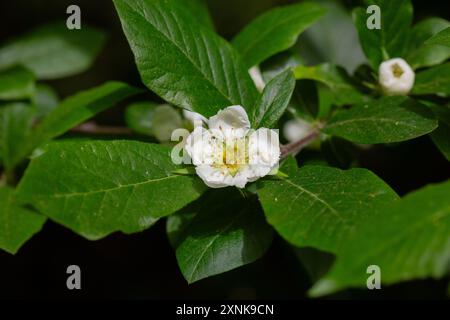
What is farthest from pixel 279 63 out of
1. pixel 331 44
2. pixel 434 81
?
pixel 331 44

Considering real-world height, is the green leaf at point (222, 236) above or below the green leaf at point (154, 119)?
below

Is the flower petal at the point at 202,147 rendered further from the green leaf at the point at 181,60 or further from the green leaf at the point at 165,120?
the green leaf at the point at 165,120

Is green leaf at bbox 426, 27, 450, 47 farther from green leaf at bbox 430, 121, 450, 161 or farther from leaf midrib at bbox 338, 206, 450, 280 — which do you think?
leaf midrib at bbox 338, 206, 450, 280

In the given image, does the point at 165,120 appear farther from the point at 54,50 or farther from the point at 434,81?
the point at 54,50

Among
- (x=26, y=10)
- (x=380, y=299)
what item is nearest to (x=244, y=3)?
(x=26, y=10)

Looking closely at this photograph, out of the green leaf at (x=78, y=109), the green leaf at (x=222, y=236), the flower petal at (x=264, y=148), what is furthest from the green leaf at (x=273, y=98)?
the green leaf at (x=78, y=109)

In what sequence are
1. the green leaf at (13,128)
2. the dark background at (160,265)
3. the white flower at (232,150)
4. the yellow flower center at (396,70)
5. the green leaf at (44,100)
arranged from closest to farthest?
the white flower at (232,150), the yellow flower center at (396,70), the green leaf at (13,128), the dark background at (160,265), the green leaf at (44,100)

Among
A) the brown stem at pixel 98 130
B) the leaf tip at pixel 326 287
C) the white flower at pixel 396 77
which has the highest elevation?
the white flower at pixel 396 77
